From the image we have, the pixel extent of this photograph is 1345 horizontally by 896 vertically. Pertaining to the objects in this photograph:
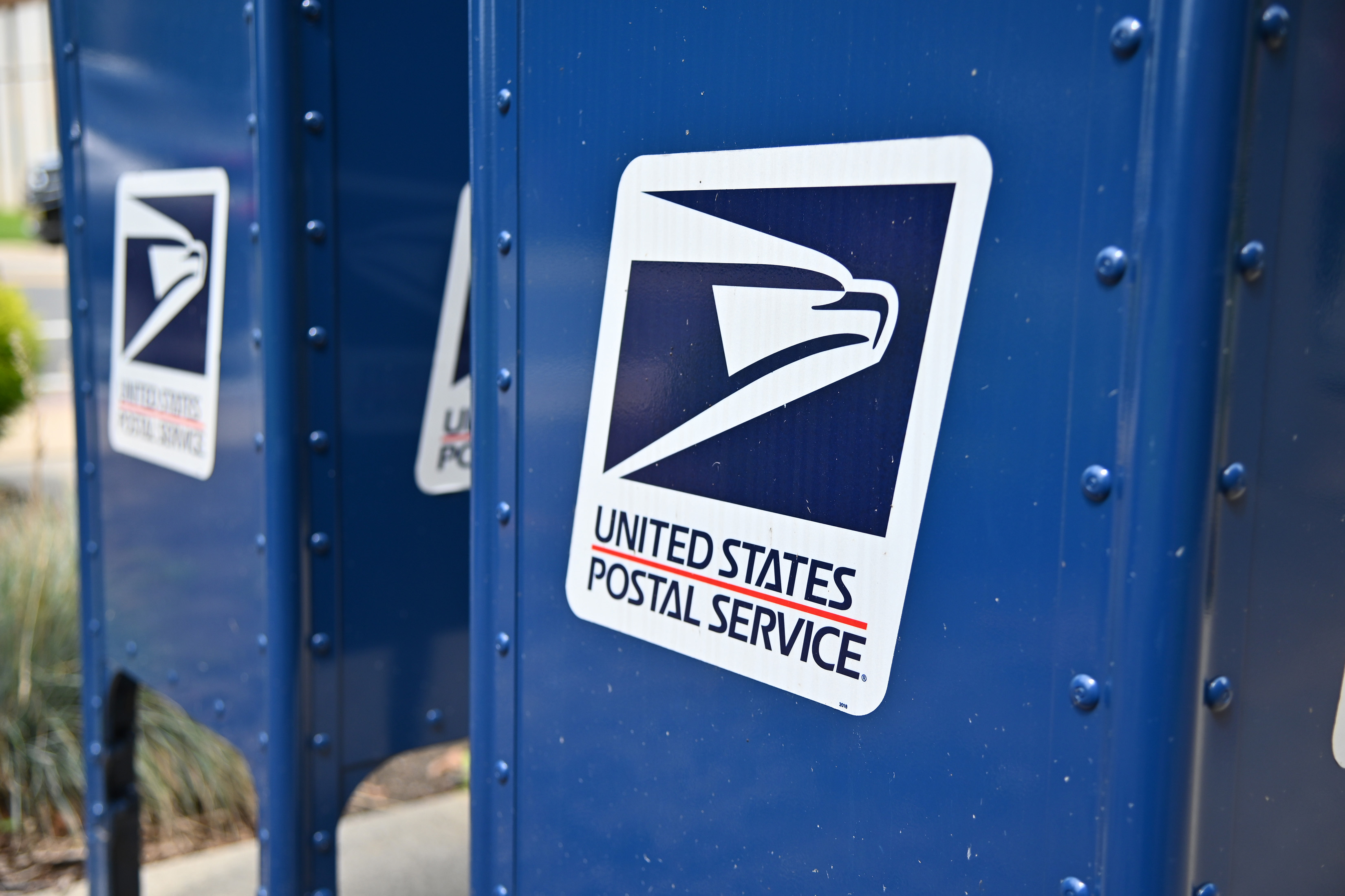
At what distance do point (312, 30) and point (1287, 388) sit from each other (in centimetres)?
165

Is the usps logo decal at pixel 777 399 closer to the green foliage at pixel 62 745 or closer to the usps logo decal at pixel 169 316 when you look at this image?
the usps logo decal at pixel 169 316

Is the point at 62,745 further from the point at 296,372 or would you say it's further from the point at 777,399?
the point at 777,399

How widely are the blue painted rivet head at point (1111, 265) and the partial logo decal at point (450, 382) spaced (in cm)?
145

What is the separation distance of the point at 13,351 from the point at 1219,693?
7796 mm

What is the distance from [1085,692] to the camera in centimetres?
97

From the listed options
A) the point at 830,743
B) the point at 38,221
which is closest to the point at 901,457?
the point at 830,743

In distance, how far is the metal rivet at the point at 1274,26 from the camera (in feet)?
2.92

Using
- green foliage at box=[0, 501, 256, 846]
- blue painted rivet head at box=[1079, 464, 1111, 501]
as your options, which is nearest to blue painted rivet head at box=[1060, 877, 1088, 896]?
blue painted rivet head at box=[1079, 464, 1111, 501]

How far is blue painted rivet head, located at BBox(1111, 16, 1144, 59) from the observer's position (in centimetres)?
91

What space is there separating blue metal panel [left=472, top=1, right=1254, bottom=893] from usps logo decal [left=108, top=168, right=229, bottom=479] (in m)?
0.89

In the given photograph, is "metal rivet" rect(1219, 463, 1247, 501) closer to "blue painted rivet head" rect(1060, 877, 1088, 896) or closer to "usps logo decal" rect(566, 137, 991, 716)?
"usps logo decal" rect(566, 137, 991, 716)

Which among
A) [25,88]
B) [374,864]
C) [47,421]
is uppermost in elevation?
[25,88]

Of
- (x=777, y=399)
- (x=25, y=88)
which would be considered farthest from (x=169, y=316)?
(x=25, y=88)

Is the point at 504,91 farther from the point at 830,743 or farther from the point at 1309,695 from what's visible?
the point at 1309,695
